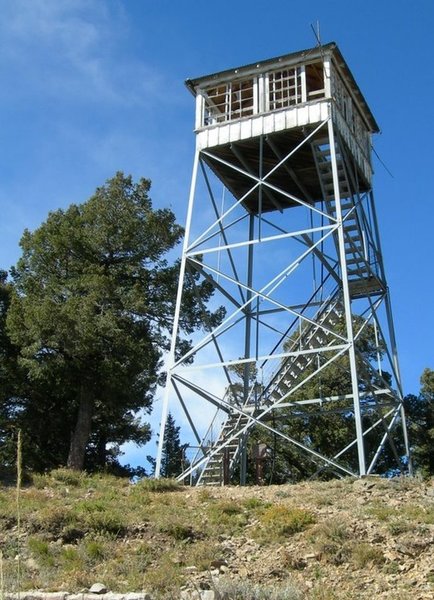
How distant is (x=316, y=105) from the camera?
22047mm

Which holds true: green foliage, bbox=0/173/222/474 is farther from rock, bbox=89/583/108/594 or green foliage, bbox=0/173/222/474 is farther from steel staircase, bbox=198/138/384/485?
rock, bbox=89/583/108/594

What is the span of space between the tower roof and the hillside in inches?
A: 507

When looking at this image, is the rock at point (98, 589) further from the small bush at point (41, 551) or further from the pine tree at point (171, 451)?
the pine tree at point (171, 451)

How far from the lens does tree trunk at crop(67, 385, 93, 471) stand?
26078mm

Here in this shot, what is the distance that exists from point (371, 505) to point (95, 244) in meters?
16.3

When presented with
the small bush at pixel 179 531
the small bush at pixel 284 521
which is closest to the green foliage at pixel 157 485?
the small bush at pixel 179 531

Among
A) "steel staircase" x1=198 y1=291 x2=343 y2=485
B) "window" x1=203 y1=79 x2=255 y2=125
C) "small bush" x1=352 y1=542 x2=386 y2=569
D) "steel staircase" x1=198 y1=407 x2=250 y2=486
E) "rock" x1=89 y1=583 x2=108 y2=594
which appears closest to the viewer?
"rock" x1=89 y1=583 x2=108 y2=594

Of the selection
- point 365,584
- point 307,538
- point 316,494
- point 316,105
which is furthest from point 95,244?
point 365,584

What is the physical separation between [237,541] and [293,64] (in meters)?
15.2

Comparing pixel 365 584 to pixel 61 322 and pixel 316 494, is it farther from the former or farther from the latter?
pixel 61 322

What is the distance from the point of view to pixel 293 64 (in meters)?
23.0

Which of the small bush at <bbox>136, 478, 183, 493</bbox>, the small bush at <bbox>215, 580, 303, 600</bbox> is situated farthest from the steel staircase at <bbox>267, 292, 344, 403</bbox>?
the small bush at <bbox>215, 580, 303, 600</bbox>

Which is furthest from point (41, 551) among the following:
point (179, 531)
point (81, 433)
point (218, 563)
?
point (81, 433)

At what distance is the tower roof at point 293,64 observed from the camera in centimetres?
2266
